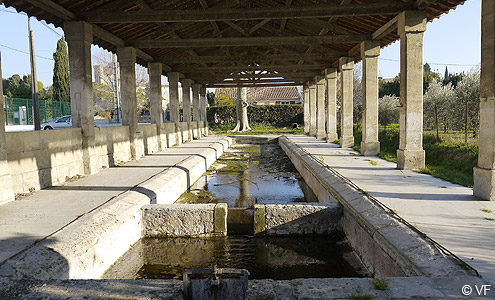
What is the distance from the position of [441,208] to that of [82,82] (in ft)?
26.0

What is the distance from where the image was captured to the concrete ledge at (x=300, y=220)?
6.03 metres

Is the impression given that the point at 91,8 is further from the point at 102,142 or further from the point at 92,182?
the point at 92,182

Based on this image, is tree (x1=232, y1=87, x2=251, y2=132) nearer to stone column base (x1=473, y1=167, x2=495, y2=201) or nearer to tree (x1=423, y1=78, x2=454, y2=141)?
tree (x1=423, y1=78, x2=454, y2=141)

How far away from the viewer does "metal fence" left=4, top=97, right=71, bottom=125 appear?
25.3m

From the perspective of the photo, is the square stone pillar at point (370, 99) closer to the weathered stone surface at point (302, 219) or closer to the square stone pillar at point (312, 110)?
the weathered stone surface at point (302, 219)

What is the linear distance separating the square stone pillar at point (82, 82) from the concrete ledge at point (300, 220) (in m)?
5.01

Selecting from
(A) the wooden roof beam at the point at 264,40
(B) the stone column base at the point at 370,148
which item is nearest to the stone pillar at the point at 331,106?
(B) the stone column base at the point at 370,148

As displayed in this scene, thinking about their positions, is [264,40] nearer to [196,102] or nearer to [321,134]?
[321,134]

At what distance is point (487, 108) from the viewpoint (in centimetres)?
564

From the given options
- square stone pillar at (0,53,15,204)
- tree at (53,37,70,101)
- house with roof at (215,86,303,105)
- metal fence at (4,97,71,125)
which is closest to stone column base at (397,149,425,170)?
square stone pillar at (0,53,15,204)

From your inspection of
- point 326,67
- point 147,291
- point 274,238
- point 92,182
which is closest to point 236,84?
point 326,67

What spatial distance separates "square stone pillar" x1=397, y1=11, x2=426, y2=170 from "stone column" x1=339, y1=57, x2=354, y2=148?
18.8 feet

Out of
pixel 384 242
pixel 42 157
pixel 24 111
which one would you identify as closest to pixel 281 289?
pixel 384 242

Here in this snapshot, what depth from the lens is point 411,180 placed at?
728 cm
